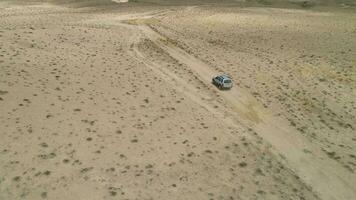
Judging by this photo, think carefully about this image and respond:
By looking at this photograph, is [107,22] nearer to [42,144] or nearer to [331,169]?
[42,144]

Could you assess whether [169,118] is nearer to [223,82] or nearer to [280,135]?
[280,135]

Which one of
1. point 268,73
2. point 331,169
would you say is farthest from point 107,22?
point 331,169

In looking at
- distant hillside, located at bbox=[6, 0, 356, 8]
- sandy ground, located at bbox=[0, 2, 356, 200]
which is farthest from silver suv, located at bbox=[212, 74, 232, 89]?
distant hillside, located at bbox=[6, 0, 356, 8]

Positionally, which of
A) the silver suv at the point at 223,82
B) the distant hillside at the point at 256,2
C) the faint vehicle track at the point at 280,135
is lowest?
the faint vehicle track at the point at 280,135

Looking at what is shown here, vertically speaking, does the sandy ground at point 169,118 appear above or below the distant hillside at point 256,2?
below

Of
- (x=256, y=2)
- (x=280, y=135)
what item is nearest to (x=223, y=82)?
(x=280, y=135)

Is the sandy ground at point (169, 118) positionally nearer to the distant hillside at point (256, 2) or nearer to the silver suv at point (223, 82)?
the silver suv at point (223, 82)

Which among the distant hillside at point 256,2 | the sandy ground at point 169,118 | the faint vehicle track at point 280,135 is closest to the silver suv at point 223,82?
the faint vehicle track at point 280,135
